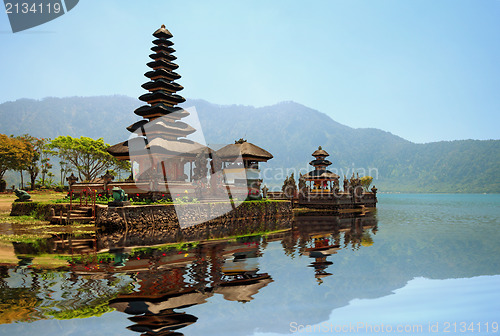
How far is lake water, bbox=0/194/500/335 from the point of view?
7652 mm

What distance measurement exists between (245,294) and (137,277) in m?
3.59

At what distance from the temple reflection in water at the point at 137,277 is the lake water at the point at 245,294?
0.11 feet

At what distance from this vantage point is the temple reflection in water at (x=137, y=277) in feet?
25.8

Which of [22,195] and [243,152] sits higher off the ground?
[243,152]

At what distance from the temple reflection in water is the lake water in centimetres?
3

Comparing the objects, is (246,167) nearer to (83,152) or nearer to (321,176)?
(321,176)

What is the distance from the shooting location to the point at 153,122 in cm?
3450

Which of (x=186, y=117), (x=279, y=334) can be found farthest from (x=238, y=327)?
(x=186, y=117)

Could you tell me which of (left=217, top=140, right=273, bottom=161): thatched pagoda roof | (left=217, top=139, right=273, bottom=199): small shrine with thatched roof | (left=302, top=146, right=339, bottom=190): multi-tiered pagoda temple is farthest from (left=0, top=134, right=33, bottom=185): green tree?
(left=302, top=146, right=339, bottom=190): multi-tiered pagoda temple

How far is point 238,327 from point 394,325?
413cm

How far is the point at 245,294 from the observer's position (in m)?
9.78

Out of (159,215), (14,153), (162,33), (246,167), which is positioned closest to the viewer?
(159,215)

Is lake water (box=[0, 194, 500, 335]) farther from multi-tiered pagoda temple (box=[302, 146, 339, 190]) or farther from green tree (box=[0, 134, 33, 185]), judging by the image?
green tree (box=[0, 134, 33, 185])

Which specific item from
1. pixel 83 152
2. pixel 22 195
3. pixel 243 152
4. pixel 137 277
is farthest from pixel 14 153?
pixel 137 277
